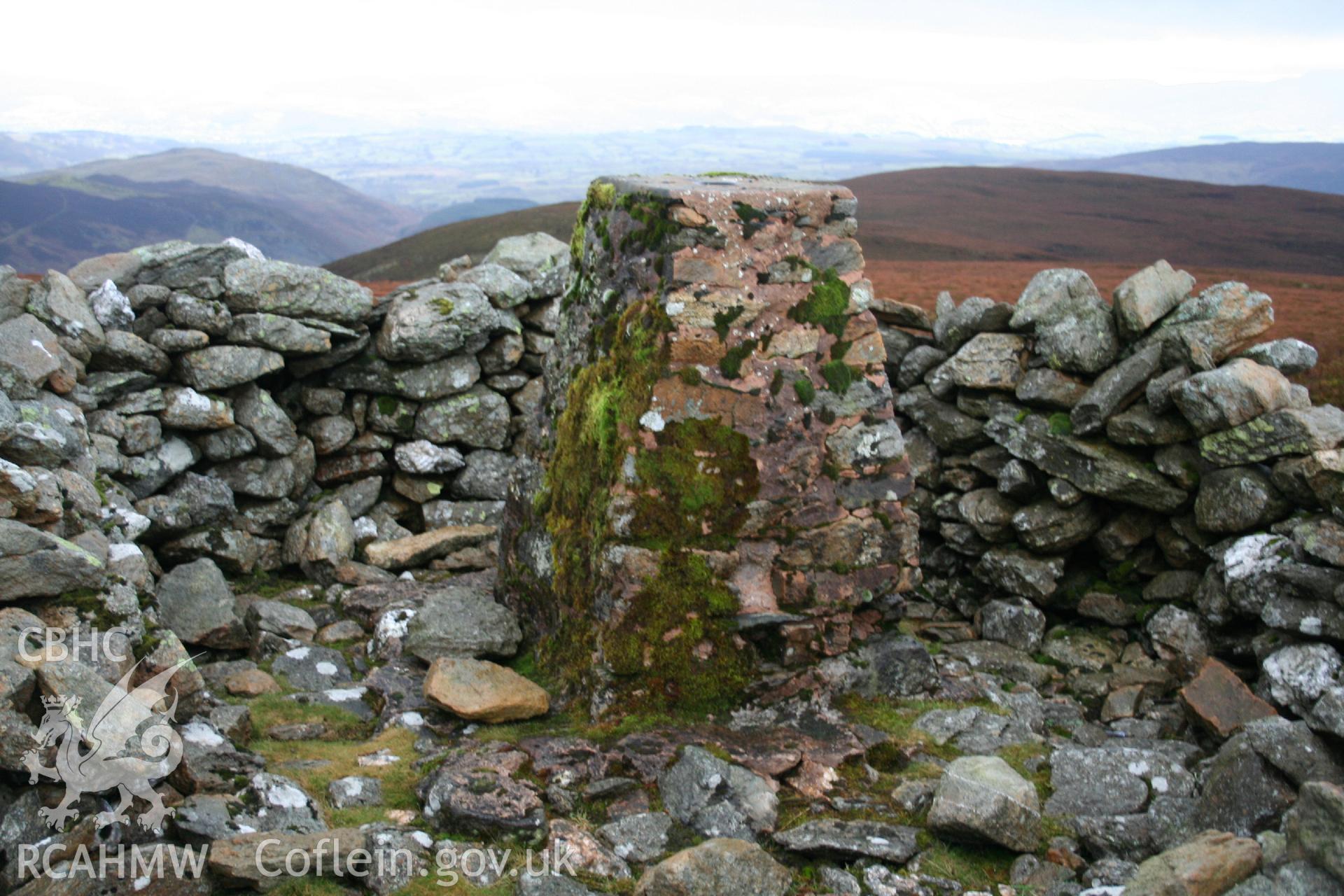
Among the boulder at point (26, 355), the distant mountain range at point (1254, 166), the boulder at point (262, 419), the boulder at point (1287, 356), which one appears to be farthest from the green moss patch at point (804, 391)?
the distant mountain range at point (1254, 166)

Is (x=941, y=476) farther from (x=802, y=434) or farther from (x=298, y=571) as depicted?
(x=298, y=571)

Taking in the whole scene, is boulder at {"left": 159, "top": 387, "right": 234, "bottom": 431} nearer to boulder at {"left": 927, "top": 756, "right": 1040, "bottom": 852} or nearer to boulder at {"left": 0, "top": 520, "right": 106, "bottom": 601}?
boulder at {"left": 0, "top": 520, "right": 106, "bottom": 601}

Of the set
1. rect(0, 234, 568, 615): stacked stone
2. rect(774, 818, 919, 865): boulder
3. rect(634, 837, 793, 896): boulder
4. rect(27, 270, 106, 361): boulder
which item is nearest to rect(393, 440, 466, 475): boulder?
rect(0, 234, 568, 615): stacked stone

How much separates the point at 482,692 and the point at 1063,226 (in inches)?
1805

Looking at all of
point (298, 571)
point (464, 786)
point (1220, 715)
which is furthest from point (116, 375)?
point (1220, 715)

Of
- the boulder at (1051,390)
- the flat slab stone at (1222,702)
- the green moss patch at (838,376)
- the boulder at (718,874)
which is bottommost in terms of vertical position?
the boulder at (718,874)

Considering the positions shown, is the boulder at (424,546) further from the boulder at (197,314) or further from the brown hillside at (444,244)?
the brown hillside at (444,244)

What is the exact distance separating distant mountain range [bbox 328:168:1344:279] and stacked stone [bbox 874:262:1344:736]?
50.8 feet

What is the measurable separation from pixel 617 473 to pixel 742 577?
129 centimetres

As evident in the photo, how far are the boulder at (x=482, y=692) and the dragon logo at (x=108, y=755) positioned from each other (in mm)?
2092

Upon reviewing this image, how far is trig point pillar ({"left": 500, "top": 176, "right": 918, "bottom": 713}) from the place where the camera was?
7230 mm

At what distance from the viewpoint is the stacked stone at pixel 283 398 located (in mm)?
10422

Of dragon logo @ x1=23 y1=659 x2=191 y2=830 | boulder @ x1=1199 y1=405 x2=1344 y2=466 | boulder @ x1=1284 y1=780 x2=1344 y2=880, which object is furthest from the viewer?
boulder @ x1=1199 y1=405 x2=1344 y2=466

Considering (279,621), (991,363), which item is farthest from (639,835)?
(991,363)
